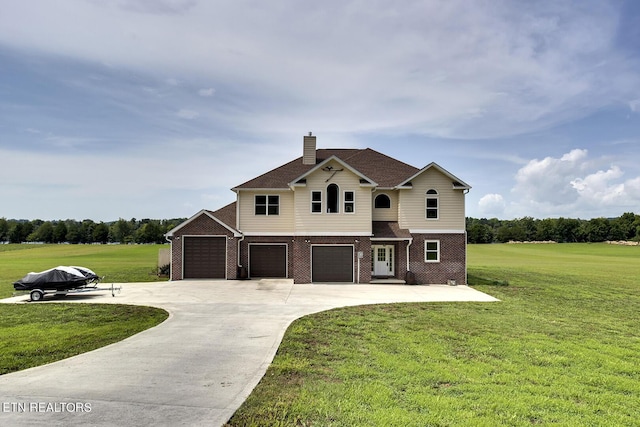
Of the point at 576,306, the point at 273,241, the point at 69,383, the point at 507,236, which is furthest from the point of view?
Result: the point at 507,236

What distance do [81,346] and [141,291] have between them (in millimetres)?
10402

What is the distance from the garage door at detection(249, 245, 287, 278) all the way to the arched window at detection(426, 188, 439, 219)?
9374mm

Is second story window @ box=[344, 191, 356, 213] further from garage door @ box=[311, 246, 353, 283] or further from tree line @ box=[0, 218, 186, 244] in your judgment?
tree line @ box=[0, 218, 186, 244]

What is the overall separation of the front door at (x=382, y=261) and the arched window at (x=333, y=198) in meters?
3.89

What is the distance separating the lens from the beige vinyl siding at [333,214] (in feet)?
75.9

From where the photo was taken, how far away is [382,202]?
25062 mm

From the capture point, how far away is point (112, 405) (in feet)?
19.6

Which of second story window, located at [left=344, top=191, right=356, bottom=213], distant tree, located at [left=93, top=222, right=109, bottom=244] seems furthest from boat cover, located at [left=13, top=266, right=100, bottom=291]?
distant tree, located at [left=93, top=222, right=109, bottom=244]

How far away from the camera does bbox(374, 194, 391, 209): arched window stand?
2500cm

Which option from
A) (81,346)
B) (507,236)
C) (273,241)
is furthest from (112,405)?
(507,236)

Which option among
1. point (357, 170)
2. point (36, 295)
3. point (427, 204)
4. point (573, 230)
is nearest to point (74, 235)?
point (36, 295)

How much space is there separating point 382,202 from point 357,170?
2724 millimetres

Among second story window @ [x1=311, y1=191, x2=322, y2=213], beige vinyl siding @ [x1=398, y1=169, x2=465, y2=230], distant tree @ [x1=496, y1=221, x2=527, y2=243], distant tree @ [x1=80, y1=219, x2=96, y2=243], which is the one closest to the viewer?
second story window @ [x1=311, y1=191, x2=322, y2=213]

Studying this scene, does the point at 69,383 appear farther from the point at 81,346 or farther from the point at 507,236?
the point at 507,236
